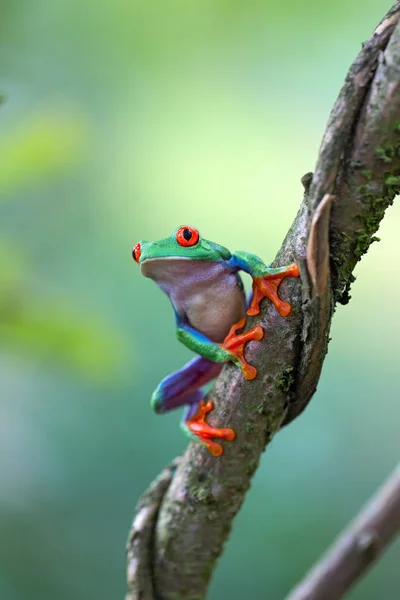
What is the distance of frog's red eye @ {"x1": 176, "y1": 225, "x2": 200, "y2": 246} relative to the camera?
59.2 inches

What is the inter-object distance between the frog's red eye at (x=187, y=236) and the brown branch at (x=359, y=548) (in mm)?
713

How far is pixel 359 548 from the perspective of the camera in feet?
4.45

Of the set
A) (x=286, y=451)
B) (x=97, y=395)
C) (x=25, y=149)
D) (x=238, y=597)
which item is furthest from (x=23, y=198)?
(x=238, y=597)

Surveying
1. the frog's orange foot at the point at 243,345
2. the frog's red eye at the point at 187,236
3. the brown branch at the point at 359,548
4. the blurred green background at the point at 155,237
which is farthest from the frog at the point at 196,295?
the blurred green background at the point at 155,237

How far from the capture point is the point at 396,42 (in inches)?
34.1

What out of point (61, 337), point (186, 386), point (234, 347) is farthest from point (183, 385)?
point (234, 347)

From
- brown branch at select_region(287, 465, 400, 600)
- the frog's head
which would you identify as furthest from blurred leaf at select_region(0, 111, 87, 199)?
brown branch at select_region(287, 465, 400, 600)

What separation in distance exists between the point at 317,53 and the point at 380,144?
2.57 meters

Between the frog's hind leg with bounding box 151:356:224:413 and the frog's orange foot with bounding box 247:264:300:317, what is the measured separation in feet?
1.94

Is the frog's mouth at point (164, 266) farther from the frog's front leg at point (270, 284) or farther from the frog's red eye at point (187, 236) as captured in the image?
the frog's front leg at point (270, 284)

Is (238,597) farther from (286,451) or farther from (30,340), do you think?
(30,340)

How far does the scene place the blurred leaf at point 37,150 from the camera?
1.78m

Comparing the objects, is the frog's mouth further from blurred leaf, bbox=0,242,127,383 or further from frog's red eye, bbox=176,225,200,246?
blurred leaf, bbox=0,242,127,383

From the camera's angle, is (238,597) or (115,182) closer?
(238,597)
